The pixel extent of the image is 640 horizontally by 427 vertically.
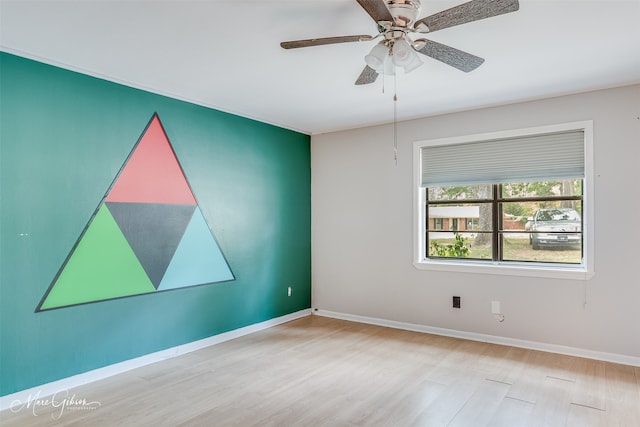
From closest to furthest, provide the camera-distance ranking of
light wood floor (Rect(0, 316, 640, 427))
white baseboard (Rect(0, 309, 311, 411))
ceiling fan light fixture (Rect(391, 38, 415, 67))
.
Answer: ceiling fan light fixture (Rect(391, 38, 415, 67))
light wood floor (Rect(0, 316, 640, 427))
white baseboard (Rect(0, 309, 311, 411))

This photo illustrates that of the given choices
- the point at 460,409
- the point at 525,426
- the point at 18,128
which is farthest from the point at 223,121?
the point at 525,426

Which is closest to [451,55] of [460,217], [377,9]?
[377,9]

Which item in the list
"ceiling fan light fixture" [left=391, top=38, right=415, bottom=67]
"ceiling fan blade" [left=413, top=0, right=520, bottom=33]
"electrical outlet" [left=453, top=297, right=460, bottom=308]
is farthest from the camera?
"electrical outlet" [left=453, top=297, right=460, bottom=308]

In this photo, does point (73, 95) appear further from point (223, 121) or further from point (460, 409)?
point (460, 409)

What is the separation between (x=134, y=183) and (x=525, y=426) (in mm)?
3485

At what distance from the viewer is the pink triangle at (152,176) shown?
11.3 ft

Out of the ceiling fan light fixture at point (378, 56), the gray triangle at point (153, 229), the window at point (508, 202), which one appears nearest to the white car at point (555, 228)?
the window at point (508, 202)

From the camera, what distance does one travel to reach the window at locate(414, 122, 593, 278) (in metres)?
3.81

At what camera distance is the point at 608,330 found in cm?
355

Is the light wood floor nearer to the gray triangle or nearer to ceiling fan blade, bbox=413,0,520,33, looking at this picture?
the gray triangle

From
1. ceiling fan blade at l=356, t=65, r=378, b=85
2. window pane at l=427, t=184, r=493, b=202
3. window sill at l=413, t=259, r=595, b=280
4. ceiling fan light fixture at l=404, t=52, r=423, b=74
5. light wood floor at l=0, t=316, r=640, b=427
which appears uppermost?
ceiling fan blade at l=356, t=65, r=378, b=85

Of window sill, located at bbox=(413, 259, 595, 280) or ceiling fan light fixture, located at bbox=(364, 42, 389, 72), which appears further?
window sill, located at bbox=(413, 259, 595, 280)

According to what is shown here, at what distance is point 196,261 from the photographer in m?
4.00

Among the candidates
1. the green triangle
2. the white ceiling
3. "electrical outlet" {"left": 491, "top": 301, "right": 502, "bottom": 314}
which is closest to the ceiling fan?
the white ceiling
